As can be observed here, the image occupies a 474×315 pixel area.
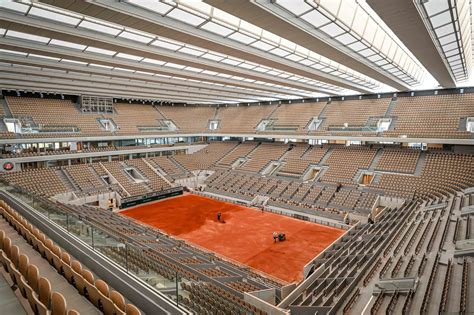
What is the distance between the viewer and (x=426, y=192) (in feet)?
69.1

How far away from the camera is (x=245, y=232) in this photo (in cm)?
2050

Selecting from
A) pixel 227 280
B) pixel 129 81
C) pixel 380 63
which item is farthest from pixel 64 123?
pixel 380 63

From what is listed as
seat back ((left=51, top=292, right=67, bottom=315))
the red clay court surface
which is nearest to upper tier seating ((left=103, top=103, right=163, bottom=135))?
the red clay court surface

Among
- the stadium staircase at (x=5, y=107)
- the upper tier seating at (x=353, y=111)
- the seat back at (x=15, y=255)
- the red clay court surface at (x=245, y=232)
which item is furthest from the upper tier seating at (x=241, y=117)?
the seat back at (x=15, y=255)

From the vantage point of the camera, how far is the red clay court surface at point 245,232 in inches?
634

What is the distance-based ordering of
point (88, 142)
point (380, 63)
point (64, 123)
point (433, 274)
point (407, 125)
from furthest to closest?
point (88, 142), point (64, 123), point (407, 125), point (380, 63), point (433, 274)

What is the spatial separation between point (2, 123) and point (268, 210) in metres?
28.1

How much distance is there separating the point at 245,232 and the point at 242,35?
14.4m

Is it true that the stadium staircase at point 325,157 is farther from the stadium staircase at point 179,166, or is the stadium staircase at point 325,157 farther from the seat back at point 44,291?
the seat back at point 44,291

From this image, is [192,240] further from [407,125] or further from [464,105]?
[464,105]

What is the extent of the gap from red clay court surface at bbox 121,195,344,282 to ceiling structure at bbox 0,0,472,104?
39.5ft

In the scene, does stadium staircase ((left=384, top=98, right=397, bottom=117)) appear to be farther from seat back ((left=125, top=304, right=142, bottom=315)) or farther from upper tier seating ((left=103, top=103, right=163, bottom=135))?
seat back ((left=125, top=304, right=142, bottom=315))

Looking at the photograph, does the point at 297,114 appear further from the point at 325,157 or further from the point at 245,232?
the point at 245,232

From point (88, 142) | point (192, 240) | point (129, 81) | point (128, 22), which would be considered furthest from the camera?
point (88, 142)
